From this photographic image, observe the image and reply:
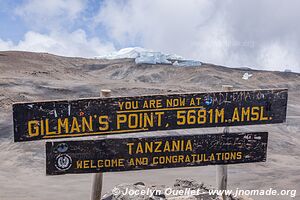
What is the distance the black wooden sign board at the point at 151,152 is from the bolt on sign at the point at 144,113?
0.16m

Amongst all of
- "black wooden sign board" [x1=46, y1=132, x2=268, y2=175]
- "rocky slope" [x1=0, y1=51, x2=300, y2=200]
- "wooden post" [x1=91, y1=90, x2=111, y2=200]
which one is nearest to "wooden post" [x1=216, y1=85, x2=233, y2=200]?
"black wooden sign board" [x1=46, y1=132, x2=268, y2=175]

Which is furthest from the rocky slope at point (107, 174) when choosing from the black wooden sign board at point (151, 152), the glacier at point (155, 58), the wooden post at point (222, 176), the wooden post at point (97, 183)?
the glacier at point (155, 58)

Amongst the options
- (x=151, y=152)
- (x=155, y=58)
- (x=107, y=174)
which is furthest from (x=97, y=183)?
(x=155, y=58)

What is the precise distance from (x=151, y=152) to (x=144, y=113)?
20.9 inches

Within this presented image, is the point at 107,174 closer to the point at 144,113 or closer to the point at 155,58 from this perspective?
the point at 144,113

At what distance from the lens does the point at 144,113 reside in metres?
5.02

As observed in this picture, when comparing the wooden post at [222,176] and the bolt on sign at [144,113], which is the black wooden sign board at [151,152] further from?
the wooden post at [222,176]

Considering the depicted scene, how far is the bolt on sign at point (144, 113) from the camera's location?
4738 mm

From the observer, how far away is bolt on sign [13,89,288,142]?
4738mm

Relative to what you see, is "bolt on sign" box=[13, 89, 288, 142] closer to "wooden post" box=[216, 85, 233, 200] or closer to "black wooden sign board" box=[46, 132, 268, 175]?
"black wooden sign board" box=[46, 132, 268, 175]

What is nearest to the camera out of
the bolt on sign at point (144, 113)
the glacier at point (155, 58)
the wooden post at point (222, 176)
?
the bolt on sign at point (144, 113)

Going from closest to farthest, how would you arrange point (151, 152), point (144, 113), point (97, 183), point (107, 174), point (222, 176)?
point (144, 113)
point (151, 152)
point (97, 183)
point (222, 176)
point (107, 174)

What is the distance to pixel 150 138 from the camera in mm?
5102

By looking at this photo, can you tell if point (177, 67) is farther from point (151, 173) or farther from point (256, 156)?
point (256, 156)
